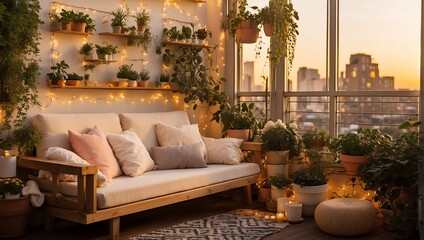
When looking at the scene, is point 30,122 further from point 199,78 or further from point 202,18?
point 202,18

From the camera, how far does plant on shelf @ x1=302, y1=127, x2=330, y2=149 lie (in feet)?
18.3

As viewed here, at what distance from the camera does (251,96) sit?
21.2 ft

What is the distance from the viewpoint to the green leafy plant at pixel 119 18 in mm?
5359

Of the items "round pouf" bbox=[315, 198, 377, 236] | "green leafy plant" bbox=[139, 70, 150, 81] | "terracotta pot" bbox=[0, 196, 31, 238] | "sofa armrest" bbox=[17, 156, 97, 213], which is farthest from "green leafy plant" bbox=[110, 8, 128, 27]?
"round pouf" bbox=[315, 198, 377, 236]

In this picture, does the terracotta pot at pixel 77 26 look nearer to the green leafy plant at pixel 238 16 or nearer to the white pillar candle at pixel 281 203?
the green leafy plant at pixel 238 16

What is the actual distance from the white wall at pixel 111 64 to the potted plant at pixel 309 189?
1.74 meters

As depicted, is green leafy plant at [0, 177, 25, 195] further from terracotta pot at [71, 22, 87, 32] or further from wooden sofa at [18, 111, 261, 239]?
terracotta pot at [71, 22, 87, 32]

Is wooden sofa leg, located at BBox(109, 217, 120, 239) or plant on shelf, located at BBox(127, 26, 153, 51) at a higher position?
plant on shelf, located at BBox(127, 26, 153, 51)

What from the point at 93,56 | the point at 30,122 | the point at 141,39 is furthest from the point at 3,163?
the point at 141,39

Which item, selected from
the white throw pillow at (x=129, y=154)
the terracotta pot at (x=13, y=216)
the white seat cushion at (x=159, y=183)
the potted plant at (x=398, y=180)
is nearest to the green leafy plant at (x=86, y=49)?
the white throw pillow at (x=129, y=154)

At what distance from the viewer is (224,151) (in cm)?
561

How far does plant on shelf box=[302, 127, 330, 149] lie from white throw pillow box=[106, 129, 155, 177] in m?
1.69

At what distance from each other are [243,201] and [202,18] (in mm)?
2297

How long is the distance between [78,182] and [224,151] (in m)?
1.93
